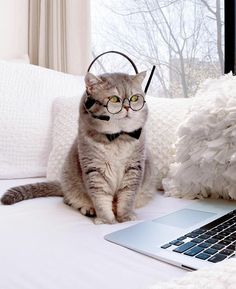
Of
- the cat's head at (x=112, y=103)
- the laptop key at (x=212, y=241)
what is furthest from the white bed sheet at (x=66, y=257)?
the cat's head at (x=112, y=103)

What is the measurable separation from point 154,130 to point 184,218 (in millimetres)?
382

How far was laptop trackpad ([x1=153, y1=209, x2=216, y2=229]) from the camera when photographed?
Answer: 828mm

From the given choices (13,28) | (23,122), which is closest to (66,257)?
(23,122)

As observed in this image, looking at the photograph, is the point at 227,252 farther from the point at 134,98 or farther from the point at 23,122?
the point at 23,122

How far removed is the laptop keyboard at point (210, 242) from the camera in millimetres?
627

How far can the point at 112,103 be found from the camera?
2.91ft

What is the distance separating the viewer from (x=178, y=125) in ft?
3.87

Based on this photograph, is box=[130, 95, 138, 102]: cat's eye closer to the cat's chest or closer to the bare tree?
the cat's chest

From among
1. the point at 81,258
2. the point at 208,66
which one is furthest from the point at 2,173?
the point at 208,66

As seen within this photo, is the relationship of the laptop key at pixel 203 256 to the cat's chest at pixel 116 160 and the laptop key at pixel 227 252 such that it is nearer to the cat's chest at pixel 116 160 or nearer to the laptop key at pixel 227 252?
the laptop key at pixel 227 252

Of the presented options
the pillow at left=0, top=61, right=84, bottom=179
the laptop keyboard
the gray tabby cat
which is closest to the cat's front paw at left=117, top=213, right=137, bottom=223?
the gray tabby cat

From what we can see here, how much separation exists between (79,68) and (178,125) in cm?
94

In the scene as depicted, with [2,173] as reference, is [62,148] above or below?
above

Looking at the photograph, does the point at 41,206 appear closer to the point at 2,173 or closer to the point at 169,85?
the point at 2,173
